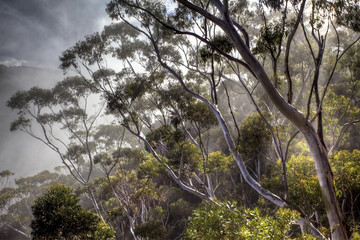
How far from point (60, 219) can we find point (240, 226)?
21.5ft

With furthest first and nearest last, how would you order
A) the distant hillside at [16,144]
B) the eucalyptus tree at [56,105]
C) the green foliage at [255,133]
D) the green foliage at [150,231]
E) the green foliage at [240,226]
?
the distant hillside at [16,144]
the eucalyptus tree at [56,105]
the green foliage at [150,231]
the green foliage at [255,133]
the green foliage at [240,226]

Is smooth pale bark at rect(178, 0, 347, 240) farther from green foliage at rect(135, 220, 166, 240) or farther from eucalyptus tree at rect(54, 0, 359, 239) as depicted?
green foliage at rect(135, 220, 166, 240)

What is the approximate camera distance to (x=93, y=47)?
14094 millimetres

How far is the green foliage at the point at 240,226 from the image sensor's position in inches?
140

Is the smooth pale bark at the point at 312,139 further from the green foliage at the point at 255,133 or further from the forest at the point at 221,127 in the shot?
the green foliage at the point at 255,133

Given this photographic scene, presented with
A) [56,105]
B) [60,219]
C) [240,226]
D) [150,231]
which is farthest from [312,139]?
[56,105]

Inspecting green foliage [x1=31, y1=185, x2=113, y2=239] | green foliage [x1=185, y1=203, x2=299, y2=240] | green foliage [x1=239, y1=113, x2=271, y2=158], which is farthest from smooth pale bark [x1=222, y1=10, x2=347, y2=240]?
green foliage [x1=31, y1=185, x2=113, y2=239]

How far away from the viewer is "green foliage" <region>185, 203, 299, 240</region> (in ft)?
11.6

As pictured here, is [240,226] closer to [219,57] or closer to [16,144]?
[219,57]

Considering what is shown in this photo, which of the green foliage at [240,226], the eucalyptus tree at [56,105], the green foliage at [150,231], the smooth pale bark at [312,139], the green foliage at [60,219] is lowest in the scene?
the green foliage at [150,231]

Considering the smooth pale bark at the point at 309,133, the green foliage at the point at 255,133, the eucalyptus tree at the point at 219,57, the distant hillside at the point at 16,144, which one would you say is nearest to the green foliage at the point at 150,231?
the eucalyptus tree at the point at 219,57

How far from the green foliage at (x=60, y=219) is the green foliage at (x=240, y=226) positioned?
501 centimetres

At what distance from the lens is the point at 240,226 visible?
4.30m

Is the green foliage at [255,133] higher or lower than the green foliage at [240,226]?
higher
